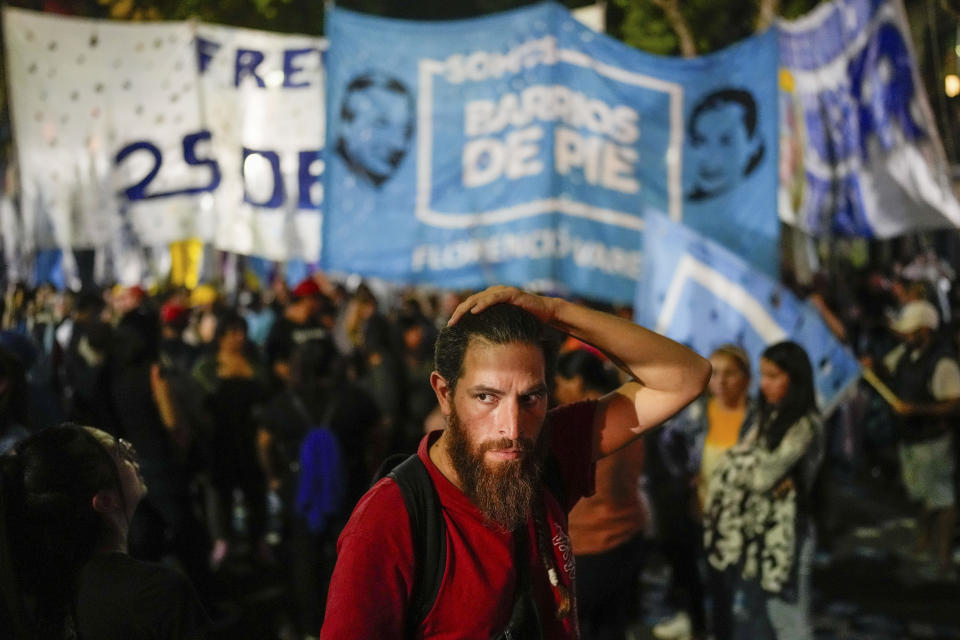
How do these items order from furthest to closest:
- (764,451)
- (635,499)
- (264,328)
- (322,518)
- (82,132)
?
(264,328)
(82,132)
(322,518)
(635,499)
(764,451)

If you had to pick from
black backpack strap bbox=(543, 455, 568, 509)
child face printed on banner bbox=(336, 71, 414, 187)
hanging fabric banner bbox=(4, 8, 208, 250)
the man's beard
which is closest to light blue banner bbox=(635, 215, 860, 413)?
child face printed on banner bbox=(336, 71, 414, 187)

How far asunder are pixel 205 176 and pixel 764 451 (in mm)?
6083

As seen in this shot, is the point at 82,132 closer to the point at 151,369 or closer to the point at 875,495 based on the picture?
the point at 151,369

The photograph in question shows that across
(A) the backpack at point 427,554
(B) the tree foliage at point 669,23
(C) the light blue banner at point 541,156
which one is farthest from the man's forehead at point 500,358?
(B) the tree foliage at point 669,23

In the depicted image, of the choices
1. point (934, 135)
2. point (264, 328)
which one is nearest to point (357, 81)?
point (934, 135)

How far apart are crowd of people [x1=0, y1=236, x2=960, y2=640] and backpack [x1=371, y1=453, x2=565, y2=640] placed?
0.01 metres

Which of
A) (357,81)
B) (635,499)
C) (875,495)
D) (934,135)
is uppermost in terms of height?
(357,81)

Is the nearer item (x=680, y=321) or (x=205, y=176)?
(x=680, y=321)

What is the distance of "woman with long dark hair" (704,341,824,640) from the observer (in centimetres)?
481

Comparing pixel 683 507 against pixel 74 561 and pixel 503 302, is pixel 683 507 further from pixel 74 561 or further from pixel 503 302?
pixel 74 561

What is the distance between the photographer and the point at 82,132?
358 inches

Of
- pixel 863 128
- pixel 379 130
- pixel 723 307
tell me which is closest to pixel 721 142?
pixel 863 128

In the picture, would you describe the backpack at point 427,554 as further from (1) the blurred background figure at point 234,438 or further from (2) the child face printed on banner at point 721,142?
(1) the blurred background figure at point 234,438

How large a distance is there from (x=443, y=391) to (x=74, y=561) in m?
0.90
